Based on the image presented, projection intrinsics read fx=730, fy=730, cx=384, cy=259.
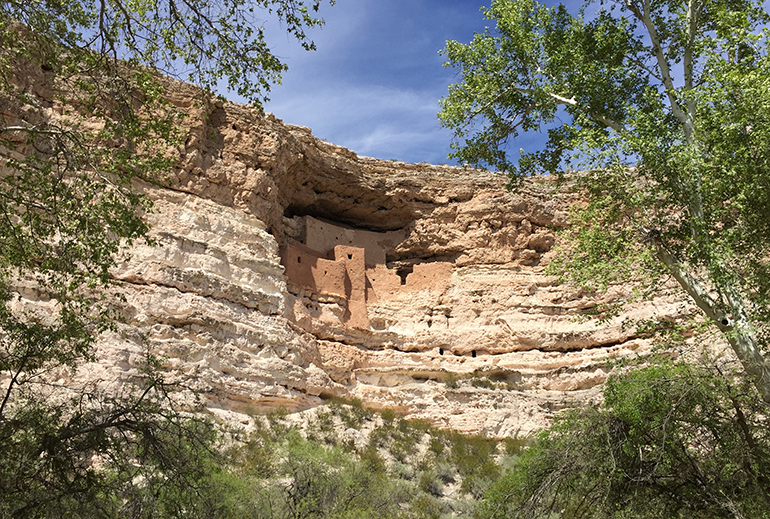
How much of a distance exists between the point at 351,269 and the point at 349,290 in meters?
0.72

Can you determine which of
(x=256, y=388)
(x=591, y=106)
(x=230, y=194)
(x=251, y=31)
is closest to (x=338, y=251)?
(x=230, y=194)

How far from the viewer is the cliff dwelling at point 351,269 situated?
20.6m

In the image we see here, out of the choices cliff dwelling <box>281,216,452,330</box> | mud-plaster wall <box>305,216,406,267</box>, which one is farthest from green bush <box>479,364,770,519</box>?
mud-plaster wall <box>305,216,406,267</box>

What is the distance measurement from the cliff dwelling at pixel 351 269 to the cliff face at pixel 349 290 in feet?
0.16

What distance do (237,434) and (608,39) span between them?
10.1 metres

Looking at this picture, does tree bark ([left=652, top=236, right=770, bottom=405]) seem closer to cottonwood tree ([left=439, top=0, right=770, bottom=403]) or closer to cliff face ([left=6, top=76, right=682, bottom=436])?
cottonwood tree ([left=439, top=0, right=770, bottom=403])

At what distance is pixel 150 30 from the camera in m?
7.56

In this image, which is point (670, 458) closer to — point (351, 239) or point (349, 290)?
point (349, 290)

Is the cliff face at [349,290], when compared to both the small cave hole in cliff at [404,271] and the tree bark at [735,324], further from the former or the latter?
the tree bark at [735,324]

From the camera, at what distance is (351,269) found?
21.7 meters

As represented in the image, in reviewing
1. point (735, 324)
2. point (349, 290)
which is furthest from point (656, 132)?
point (349, 290)

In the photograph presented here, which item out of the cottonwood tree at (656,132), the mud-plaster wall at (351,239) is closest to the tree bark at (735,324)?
the cottonwood tree at (656,132)

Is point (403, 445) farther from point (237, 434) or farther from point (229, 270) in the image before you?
point (229, 270)

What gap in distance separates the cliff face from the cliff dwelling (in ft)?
0.16
